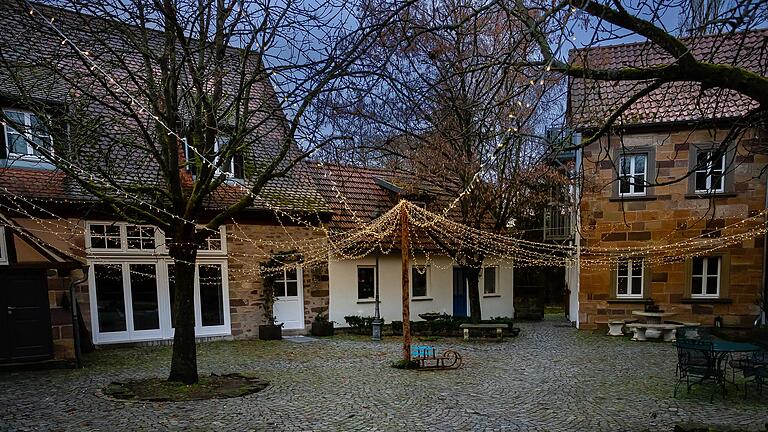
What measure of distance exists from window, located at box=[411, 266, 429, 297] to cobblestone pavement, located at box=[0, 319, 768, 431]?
533 centimetres

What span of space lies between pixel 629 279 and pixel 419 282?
21.0ft

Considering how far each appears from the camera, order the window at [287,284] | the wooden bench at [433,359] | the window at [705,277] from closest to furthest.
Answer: the wooden bench at [433,359], the window at [705,277], the window at [287,284]

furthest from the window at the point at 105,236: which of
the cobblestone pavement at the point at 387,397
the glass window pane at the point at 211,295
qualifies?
the cobblestone pavement at the point at 387,397

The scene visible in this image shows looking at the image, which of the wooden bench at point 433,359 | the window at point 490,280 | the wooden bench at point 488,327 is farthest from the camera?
the window at point 490,280

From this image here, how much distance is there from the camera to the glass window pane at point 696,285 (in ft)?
42.5

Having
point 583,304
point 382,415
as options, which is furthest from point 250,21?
point 583,304

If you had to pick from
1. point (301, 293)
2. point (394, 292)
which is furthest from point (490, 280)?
point (301, 293)

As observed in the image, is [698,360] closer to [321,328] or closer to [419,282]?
[321,328]

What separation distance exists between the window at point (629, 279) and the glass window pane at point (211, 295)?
11.1m

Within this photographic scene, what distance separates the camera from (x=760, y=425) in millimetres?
5668

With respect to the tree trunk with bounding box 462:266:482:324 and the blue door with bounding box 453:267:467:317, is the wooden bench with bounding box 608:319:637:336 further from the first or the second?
the blue door with bounding box 453:267:467:317

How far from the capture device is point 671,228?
510 inches

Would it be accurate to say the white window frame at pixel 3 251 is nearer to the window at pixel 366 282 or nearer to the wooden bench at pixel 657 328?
the window at pixel 366 282

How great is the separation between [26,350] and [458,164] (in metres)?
9.57
